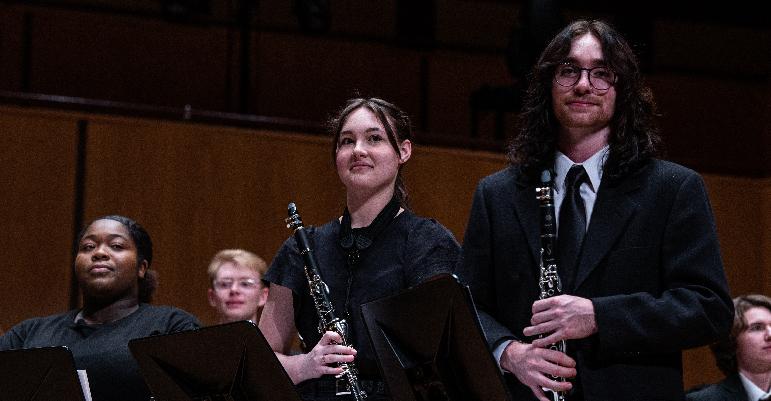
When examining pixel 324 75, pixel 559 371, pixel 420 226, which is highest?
pixel 324 75

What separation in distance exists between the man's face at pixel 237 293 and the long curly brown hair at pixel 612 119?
2.10 m

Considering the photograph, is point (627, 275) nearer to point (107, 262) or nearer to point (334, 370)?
point (334, 370)

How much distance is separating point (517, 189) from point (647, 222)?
30 centimetres

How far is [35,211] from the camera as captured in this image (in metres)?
4.93

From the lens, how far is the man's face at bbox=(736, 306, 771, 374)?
4.33m

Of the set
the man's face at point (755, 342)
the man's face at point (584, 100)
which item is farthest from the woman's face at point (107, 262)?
the man's face at point (755, 342)

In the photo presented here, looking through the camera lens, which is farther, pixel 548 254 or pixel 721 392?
pixel 721 392

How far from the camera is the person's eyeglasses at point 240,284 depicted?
440cm

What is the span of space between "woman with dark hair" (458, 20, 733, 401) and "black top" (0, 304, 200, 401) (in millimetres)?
1224

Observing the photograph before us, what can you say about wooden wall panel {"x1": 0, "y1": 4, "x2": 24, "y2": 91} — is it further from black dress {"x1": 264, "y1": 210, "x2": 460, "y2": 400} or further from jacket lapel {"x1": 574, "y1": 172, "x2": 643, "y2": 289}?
jacket lapel {"x1": 574, "y1": 172, "x2": 643, "y2": 289}

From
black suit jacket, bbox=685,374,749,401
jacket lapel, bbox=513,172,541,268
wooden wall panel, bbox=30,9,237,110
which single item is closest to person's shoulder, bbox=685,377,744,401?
black suit jacket, bbox=685,374,749,401

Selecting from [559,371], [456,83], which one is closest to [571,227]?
[559,371]

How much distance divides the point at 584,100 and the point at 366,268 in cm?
68

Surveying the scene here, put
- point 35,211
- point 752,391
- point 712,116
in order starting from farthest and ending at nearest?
point 712,116
point 35,211
point 752,391
